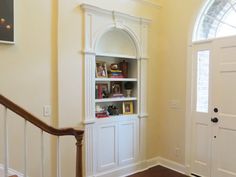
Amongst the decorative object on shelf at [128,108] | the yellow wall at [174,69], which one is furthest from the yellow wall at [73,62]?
the decorative object on shelf at [128,108]

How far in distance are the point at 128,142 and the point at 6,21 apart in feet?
8.19

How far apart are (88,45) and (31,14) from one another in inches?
32.8

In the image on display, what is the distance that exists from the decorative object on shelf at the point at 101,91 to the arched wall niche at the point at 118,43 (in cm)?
54

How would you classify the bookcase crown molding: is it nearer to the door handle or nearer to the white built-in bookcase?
the white built-in bookcase

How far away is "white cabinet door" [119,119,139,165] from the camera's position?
3.55 m

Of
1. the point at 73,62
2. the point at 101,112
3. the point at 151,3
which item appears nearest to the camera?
the point at 73,62

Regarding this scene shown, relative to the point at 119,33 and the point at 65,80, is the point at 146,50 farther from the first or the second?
the point at 65,80

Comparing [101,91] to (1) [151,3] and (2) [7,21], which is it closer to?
(2) [7,21]

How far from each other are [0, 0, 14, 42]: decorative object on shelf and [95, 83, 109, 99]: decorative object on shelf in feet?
4.77

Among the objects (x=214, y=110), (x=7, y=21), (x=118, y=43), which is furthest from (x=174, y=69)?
(x=7, y=21)

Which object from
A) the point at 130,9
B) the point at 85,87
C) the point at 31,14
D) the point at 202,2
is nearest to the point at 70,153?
the point at 85,87

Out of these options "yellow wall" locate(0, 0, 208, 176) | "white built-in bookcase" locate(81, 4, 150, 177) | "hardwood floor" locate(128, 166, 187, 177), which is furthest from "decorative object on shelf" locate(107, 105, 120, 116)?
"hardwood floor" locate(128, 166, 187, 177)

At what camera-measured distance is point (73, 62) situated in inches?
117

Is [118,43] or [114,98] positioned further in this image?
[118,43]
